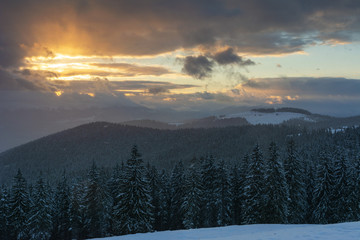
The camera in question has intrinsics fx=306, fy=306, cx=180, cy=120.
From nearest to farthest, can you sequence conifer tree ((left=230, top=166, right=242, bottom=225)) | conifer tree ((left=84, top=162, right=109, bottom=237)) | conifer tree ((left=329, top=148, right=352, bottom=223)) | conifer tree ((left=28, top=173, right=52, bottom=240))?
conifer tree ((left=329, top=148, right=352, bottom=223)) → conifer tree ((left=84, top=162, right=109, bottom=237)) → conifer tree ((left=28, top=173, right=52, bottom=240)) → conifer tree ((left=230, top=166, right=242, bottom=225))

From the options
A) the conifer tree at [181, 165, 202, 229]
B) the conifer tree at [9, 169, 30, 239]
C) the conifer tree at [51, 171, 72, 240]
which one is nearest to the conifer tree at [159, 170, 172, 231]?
the conifer tree at [181, 165, 202, 229]

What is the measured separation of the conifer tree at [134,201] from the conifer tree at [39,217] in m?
19.8

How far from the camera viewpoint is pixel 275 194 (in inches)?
1618

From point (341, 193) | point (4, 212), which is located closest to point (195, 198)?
point (341, 193)

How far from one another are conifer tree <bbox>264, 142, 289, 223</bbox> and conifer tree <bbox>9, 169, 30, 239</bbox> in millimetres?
39651

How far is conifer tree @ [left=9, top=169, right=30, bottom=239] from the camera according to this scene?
51.6 meters

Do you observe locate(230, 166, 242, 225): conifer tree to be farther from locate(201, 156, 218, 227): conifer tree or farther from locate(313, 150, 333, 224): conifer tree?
locate(313, 150, 333, 224): conifer tree

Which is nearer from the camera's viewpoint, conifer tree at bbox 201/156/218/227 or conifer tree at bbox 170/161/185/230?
conifer tree at bbox 201/156/218/227

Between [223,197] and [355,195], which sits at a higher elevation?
[355,195]

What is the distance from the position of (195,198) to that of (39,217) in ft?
88.3

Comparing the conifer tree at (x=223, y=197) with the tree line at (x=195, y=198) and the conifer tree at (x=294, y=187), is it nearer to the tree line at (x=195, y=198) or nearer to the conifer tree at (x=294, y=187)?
the tree line at (x=195, y=198)

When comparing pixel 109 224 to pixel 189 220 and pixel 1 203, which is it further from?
pixel 1 203

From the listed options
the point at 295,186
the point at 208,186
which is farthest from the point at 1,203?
the point at 295,186

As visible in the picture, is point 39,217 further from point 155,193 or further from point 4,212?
point 155,193
